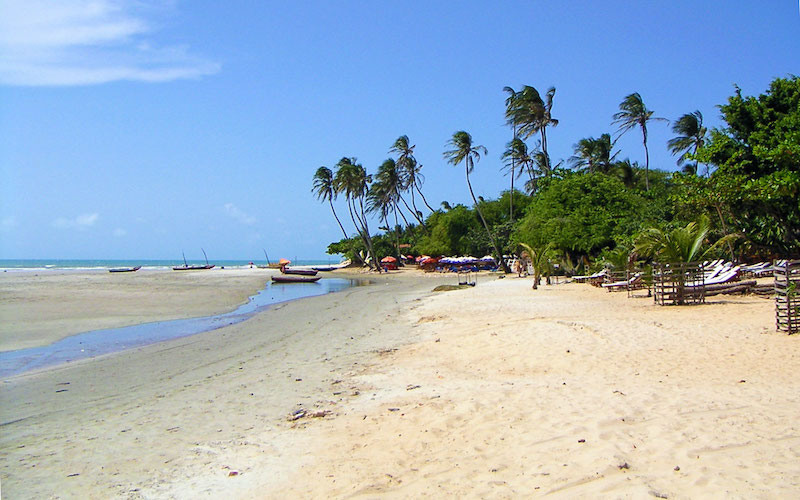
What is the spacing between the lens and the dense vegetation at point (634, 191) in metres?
16.6

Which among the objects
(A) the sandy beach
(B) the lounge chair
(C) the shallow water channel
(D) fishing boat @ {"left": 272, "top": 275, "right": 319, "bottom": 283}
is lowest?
(C) the shallow water channel

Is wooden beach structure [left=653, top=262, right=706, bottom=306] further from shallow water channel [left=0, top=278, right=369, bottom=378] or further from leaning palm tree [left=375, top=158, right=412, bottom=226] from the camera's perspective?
leaning palm tree [left=375, top=158, right=412, bottom=226]

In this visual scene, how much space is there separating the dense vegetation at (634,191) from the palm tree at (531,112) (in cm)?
8

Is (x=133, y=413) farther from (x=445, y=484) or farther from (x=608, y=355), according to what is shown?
(x=608, y=355)

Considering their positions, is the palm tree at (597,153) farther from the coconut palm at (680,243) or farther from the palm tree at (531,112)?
the coconut palm at (680,243)

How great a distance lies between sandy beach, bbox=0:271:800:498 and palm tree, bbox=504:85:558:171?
109 feet

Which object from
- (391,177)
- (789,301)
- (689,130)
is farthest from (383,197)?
(789,301)

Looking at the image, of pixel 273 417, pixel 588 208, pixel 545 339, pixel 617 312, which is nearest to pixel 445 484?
pixel 273 417

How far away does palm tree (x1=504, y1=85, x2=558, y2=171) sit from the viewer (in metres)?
42.6

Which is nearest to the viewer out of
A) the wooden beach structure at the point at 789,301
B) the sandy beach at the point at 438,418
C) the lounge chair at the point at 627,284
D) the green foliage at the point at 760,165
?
the sandy beach at the point at 438,418

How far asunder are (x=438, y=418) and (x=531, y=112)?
40408 millimetres

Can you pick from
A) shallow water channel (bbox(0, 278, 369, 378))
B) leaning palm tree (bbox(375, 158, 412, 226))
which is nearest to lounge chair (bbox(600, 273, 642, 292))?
shallow water channel (bbox(0, 278, 369, 378))

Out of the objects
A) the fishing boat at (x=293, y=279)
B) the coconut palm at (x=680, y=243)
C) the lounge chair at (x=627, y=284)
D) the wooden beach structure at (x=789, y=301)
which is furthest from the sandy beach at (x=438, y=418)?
the fishing boat at (x=293, y=279)

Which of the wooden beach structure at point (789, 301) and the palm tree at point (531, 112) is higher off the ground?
the palm tree at point (531, 112)
